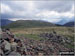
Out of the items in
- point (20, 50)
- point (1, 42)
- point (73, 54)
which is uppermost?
point (1, 42)

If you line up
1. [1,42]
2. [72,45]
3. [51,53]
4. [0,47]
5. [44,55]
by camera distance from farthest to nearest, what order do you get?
[72,45] → [51,53] → [44,55] → [1,42] → [0,47]

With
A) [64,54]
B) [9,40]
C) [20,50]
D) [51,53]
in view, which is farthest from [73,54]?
[9,40]

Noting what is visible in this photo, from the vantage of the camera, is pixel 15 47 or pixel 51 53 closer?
pixel 15 47

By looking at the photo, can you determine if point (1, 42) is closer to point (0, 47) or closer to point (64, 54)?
point (0, 47)

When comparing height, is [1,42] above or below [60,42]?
above

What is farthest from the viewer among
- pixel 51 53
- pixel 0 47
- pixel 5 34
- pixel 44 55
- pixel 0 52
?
pixel 51 53

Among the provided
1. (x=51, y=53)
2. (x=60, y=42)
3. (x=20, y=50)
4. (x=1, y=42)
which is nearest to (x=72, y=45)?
(x=60, y=42)

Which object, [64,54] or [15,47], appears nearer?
[15,47]

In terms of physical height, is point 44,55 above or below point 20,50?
below

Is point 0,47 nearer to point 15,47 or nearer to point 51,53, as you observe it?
point 15,47
